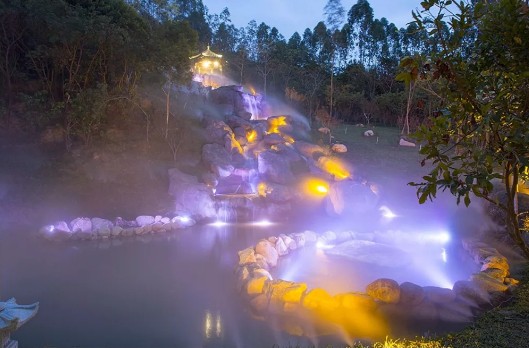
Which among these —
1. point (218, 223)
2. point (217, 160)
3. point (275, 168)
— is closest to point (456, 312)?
point (218, 223)

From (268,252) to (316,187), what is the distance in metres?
7.22

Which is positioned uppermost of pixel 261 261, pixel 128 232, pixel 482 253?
pixel 482 253

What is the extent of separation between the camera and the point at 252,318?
6.67 metres

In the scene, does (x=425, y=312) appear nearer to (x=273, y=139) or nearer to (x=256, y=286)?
(x=256, y=286)

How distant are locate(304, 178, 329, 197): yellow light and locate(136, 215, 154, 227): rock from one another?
21.6 ft

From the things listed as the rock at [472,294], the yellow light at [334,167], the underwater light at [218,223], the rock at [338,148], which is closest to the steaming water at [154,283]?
the underwater light at [218,223]

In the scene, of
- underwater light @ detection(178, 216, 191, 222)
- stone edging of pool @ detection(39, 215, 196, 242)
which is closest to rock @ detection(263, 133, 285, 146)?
underwater light @ detection(178, 216, 191, 222)

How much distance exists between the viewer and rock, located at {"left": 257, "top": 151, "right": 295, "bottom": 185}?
54.4 feet

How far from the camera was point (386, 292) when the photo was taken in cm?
694

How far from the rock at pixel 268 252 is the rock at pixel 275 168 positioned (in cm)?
691

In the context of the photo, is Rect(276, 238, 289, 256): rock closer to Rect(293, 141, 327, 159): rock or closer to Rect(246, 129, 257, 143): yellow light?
Rect(293, 141, 327, 159): rock

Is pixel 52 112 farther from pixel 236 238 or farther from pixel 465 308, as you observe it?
pixel 465 308

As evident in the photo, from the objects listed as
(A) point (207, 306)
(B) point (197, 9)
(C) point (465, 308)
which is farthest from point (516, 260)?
(B) point (197, 9)

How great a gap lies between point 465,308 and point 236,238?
6.98m
